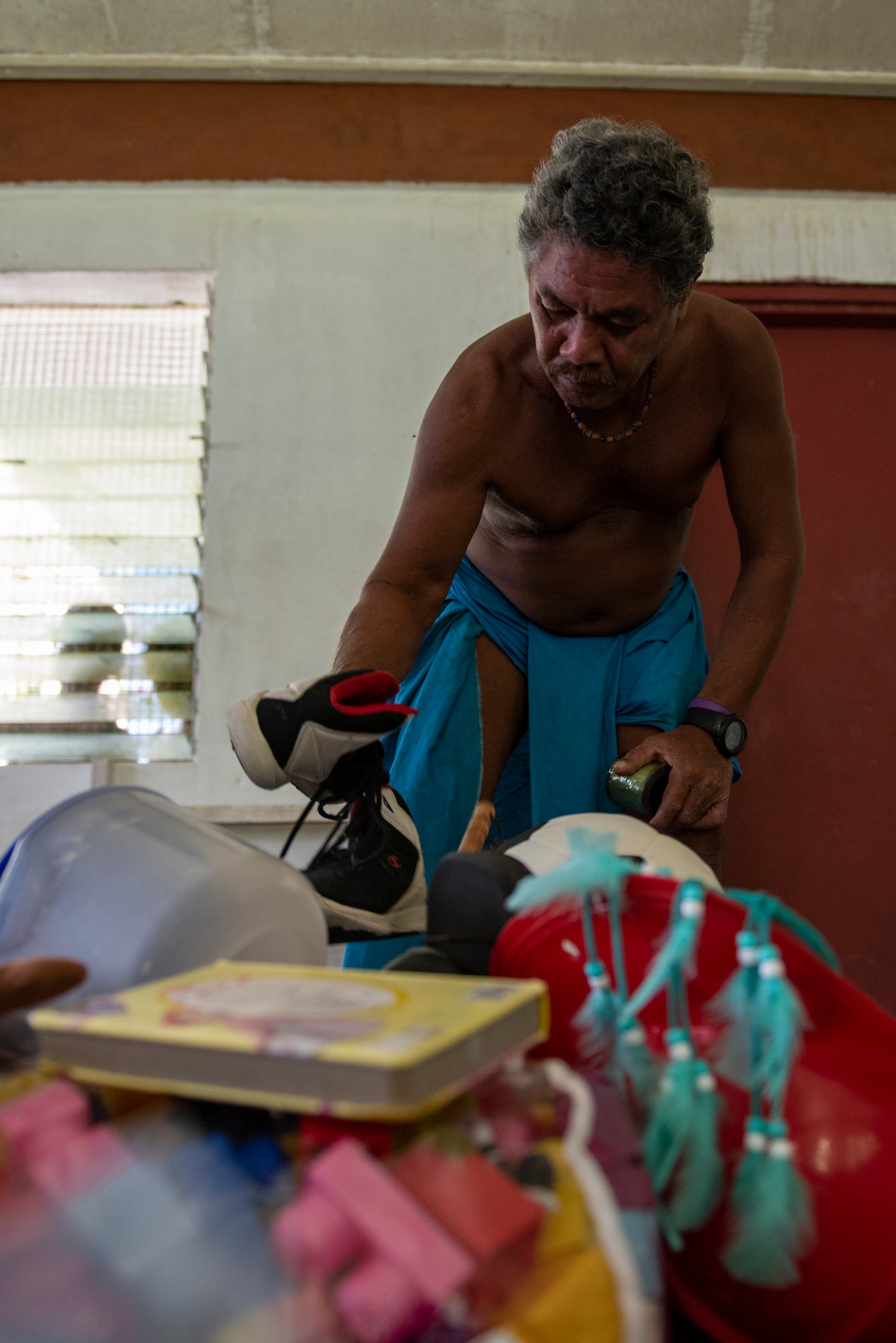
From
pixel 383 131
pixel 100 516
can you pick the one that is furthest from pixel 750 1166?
pixel 383 131

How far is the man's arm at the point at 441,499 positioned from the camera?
1167 mm

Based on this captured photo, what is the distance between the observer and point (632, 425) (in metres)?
1.22

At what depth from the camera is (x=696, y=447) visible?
1.24 m

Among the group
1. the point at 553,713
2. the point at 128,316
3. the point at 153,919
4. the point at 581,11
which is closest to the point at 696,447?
the point at 553,713

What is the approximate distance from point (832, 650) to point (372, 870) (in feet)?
5.07

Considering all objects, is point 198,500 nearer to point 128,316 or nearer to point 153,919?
point 128,316

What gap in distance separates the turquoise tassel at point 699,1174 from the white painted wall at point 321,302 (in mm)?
1662

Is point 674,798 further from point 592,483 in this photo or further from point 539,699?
point 592,483

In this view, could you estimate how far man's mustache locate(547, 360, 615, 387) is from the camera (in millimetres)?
1051

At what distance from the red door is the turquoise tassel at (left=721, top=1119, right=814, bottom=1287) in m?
1.66

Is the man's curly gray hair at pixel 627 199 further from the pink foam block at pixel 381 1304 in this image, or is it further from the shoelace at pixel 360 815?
the pink foam block at pixel 381 1304

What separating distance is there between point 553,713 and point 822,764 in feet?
3.03

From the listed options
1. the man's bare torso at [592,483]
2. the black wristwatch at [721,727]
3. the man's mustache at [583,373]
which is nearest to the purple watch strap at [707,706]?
the black wristwatch at [721,727]

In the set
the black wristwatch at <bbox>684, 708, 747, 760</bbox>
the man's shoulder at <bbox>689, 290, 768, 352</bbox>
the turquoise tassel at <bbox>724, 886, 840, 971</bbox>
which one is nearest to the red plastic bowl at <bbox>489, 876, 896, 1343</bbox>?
the turquoise tassel at <bbox>724, 886, 840, 971</bbox>
